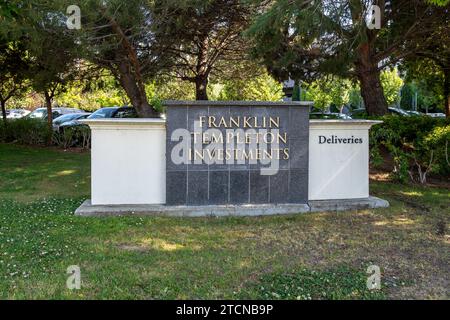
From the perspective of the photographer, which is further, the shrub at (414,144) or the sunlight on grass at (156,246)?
the shrub at (414,144)

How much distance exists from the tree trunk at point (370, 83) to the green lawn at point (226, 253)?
493cm

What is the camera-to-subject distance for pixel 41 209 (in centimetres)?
693

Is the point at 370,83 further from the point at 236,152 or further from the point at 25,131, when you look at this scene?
the point at 25,131

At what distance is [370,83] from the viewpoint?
468 inches

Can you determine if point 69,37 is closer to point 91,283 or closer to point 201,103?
point 201,103

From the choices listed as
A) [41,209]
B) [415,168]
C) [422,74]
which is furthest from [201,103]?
[422,74]

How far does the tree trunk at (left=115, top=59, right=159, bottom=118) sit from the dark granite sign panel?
19.9ft

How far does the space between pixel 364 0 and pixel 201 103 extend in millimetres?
4673

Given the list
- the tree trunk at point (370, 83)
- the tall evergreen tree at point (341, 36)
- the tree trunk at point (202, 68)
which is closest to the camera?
the tall evergreen tree at point (341, 36)

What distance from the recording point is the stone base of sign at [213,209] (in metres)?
6.50

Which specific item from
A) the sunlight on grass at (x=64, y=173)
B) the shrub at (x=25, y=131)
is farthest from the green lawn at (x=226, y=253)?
the shrub at (x=25, y=131)

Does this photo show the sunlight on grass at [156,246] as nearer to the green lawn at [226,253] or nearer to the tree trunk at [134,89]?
the green lawn at [226,253]

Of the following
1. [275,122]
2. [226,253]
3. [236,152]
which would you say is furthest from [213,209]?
[226,253]

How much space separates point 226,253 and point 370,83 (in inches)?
334
